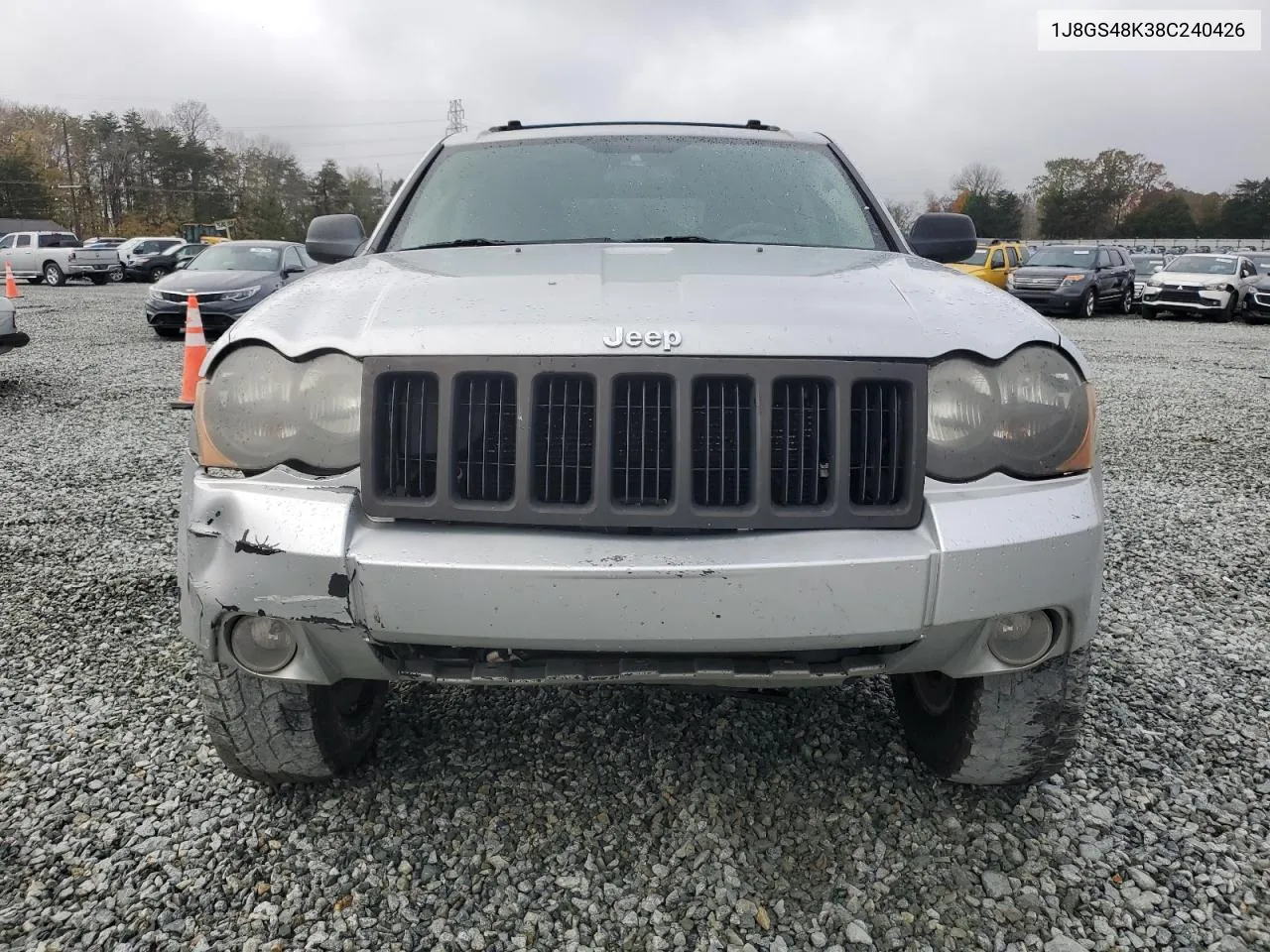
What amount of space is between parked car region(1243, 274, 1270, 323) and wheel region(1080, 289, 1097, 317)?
Answer: 3.05 metres

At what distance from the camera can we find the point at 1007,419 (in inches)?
78.0

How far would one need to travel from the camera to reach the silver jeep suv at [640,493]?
1810 mm

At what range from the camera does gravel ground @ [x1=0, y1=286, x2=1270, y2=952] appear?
6.55ft

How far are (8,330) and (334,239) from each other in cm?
706

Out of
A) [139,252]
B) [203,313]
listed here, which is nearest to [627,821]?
[203,313]

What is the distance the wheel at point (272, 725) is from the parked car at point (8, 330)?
27.0 feet

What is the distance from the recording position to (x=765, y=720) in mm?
2820

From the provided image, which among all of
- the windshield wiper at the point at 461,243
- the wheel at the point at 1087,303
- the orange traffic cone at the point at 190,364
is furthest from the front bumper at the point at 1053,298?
the windshield wiper at the point at 461,243

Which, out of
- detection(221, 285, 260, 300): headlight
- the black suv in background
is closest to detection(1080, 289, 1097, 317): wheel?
the black suv in background

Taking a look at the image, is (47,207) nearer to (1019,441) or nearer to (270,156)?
(270,156)

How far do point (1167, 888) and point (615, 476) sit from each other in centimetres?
153

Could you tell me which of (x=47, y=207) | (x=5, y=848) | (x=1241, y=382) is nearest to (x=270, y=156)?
(x=47, y=207)

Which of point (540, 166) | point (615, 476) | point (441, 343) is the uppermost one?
point (540, 166)

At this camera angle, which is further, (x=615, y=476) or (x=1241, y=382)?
(x=1241, y=382)
